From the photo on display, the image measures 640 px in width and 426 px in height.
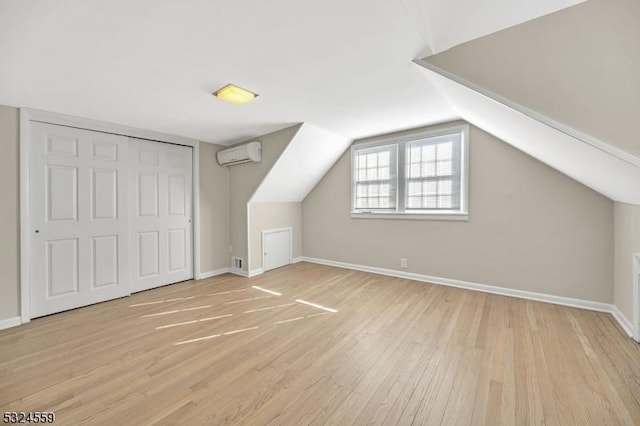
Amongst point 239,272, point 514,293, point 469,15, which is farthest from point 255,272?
point 469,15

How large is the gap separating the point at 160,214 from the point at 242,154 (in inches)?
58.1

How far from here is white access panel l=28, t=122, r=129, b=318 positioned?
8.50 ft

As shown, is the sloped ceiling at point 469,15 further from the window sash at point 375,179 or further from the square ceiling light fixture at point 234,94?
the window sash at point 375,179

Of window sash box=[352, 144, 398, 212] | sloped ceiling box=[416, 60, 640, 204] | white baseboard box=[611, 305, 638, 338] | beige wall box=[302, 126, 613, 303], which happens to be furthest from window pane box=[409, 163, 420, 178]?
white baseboard box=[611, 305, 638, 338]

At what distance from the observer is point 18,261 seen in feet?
8.09

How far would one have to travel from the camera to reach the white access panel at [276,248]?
4.22 m

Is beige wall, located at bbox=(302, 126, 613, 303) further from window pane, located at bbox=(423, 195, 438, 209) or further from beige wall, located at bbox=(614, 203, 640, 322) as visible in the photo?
window pane, located at bbox=(423, 195, 438, 209)

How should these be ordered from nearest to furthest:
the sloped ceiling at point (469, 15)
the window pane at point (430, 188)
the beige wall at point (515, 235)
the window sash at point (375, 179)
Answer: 1. the sloped ceiling at point (469, 15)
2. the beige wall at point (515, 235)
3. the window pane at point (430, 188)
4. the window sash at point (375, 179)

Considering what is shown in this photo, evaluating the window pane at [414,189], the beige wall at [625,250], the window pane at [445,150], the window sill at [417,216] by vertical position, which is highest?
the window pane at [445,150]

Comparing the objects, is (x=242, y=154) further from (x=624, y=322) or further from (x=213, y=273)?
(x=624, y=322)

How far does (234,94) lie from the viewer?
2.24 meters

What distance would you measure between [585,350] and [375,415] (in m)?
1.83

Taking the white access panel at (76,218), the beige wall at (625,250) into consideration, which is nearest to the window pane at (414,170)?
the beige wall at (625,250)

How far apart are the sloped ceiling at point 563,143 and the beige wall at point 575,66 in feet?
0.14
